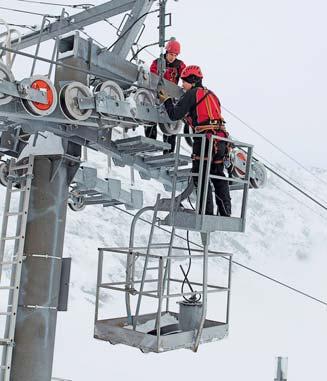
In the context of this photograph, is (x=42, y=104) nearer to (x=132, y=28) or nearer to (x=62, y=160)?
(x=62, y=160)

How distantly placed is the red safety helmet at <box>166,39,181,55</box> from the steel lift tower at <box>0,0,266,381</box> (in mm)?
1072

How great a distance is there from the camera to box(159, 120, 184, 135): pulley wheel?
6.86 meters

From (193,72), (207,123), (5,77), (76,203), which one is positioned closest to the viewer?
(5,77)

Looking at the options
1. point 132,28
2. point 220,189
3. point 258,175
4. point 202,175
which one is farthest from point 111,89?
point 258,175

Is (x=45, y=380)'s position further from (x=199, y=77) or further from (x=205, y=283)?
(x=199, y=77)

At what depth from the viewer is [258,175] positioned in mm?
7891

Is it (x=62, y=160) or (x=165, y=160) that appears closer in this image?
(x=62, y=160)

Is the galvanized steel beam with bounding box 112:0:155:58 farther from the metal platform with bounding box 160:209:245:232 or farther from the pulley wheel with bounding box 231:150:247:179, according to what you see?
the metal platform with bounding box 160:209:245:232

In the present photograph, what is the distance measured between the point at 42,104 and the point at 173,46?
3.50 meters

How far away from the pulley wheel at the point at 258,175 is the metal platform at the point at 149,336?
245cm

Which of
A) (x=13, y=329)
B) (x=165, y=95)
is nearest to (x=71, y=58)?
(x=165, y=95)

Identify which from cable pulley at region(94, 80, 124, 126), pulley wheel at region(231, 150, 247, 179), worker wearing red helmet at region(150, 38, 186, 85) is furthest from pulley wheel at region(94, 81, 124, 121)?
worker wearing red helmet at region(150, 38, 186, 85)

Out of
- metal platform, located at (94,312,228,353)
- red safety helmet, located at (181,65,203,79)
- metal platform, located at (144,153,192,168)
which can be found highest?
red safety helmet, located at (181,65,203,79)

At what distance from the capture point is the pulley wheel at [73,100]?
5523 millimetres
